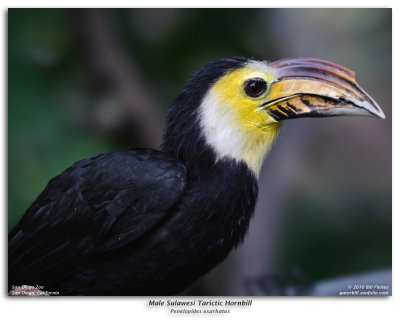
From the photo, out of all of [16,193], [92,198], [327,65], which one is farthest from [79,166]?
[327,65]

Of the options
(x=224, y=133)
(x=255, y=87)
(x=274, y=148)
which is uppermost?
(x=255, y=87)

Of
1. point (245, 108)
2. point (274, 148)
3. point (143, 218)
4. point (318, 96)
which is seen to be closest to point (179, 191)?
point (143, 218)

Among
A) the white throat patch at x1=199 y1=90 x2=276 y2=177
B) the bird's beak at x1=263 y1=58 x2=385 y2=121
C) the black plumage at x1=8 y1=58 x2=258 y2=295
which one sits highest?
the bird's beak at x1=263 y1=58 x2=385 y2=121

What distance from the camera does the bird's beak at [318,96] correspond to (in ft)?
5.31

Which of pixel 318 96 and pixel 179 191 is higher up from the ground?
pixel 318 96

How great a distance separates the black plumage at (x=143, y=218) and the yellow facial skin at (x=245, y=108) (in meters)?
0.03

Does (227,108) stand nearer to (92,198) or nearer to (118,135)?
(92,198)

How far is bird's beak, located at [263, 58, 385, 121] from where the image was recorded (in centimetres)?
162

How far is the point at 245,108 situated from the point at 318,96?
0.68 feet

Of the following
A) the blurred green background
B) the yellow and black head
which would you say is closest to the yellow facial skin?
the yellow and black head

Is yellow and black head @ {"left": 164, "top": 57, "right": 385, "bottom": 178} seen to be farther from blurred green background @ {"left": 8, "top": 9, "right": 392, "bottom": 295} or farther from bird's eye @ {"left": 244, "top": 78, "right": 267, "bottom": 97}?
blurred green background @ {"left": 8, "top": 9, "right": 392, "bottom": 295}

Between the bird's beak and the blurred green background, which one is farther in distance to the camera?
the blurred green background

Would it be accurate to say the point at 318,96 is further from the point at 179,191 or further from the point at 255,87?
the point at 179,191

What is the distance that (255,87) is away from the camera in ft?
5.32
